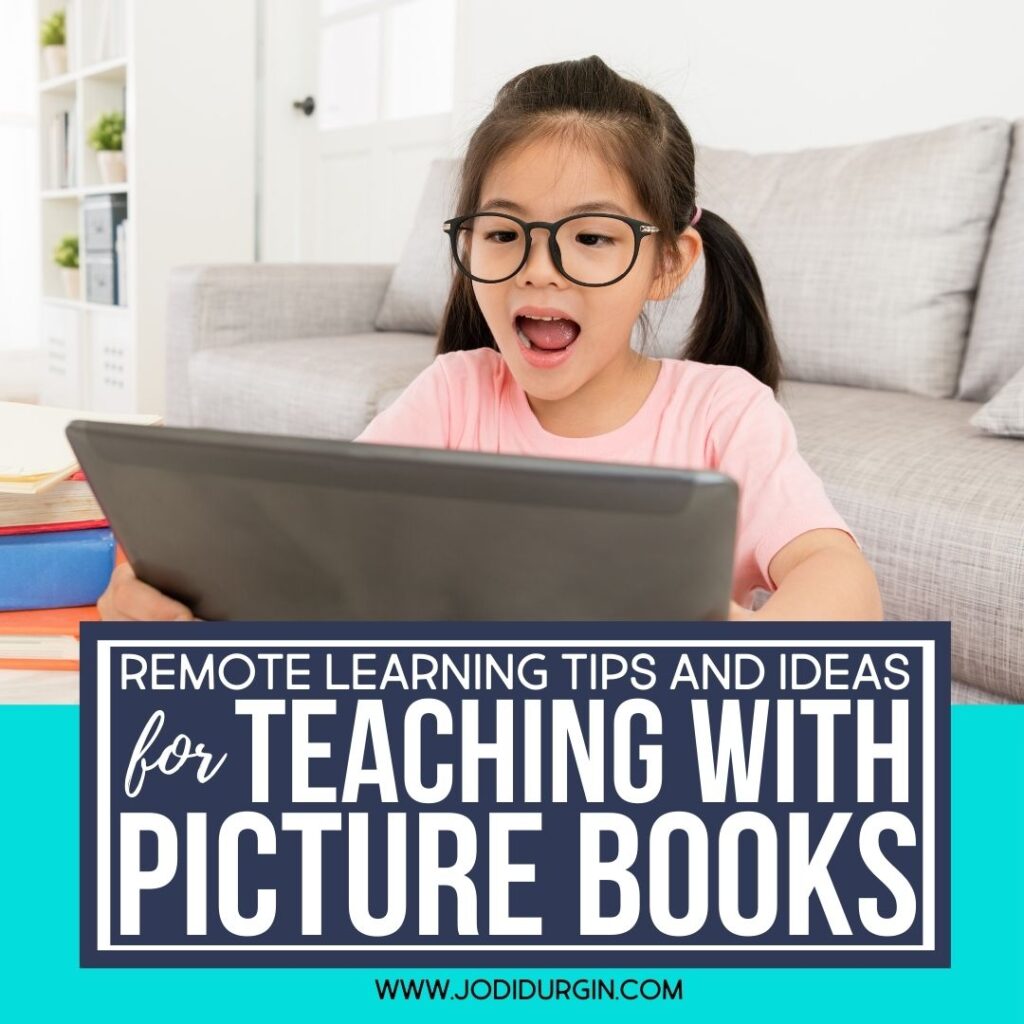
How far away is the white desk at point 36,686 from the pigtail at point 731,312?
2.08 ft

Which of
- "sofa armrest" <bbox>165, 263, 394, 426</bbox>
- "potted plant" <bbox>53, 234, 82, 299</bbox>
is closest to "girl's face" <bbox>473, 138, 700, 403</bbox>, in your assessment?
"sofa armrest" <bbox>165, 263, 394, 426</bbox>

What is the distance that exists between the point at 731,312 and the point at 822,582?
0.42 metres

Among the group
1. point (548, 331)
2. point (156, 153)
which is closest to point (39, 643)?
point (548, 331)

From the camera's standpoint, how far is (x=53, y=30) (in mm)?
4359

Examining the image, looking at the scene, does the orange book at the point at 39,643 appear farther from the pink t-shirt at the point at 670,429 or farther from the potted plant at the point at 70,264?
the potted plant at the point at 70,264

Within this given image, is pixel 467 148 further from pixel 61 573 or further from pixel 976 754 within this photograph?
pixel 976 754

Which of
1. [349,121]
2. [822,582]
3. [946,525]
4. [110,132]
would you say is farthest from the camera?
[349,121]

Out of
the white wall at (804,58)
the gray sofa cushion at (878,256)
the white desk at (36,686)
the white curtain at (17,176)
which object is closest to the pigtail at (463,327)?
the white desk at (36,686)

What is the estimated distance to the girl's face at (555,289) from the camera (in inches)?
33.4

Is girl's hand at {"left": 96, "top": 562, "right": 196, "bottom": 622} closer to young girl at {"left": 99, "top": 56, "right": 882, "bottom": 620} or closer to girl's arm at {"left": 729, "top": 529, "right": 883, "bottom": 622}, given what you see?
young girl at {"left": 99, "top": 56, "right": 882, "bottom": 620}

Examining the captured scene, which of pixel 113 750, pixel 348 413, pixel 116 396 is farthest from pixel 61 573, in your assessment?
pixel 116 396

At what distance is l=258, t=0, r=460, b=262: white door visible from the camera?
376cm

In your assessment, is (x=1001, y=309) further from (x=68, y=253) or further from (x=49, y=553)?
(x=68, y=253)

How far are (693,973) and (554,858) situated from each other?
6cm
